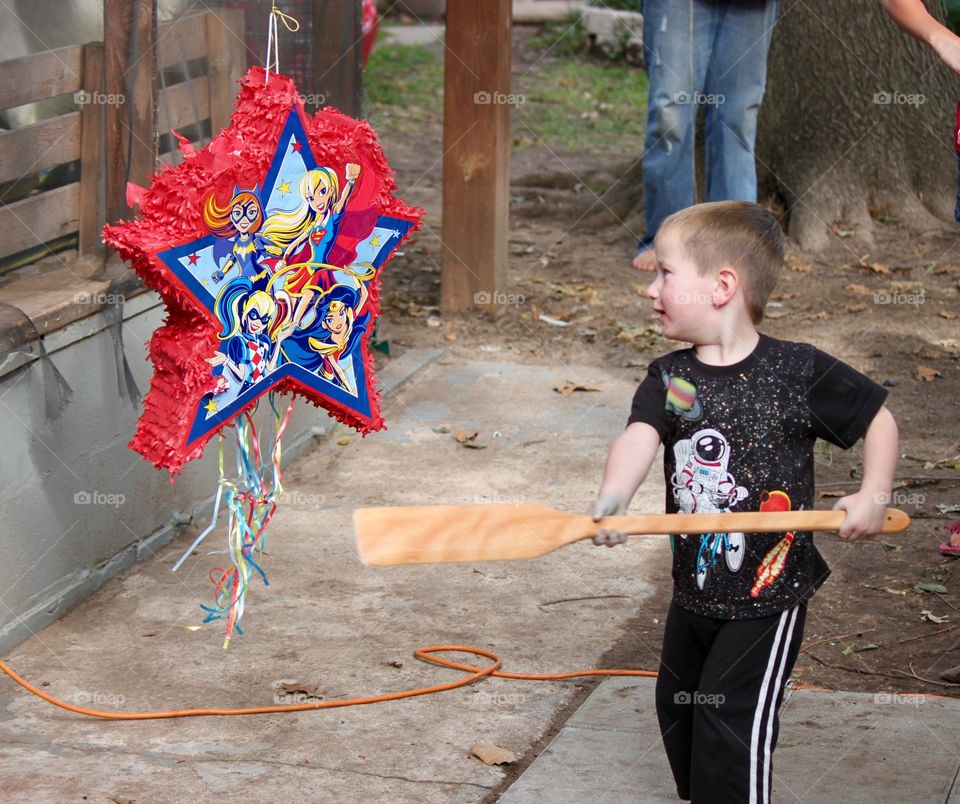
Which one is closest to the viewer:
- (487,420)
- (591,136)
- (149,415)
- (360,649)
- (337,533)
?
(149,415)

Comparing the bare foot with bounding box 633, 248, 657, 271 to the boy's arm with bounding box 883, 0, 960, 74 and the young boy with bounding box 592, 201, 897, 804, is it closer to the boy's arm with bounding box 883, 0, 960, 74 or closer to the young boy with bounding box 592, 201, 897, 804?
the boy's arm with bounding box 883, 0, 960, 74

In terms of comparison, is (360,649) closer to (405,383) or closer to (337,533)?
(337,533)

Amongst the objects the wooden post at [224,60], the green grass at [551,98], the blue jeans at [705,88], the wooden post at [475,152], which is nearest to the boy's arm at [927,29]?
the wooden post at [224,60]

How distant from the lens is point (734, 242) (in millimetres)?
2486

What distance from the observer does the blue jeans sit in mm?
5969

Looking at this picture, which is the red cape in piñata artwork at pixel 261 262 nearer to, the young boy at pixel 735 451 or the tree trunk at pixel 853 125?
the young boy at pixel 735 451

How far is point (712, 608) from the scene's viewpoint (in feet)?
8.05

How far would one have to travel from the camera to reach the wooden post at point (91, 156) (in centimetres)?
375

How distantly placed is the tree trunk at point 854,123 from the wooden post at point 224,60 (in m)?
3.68

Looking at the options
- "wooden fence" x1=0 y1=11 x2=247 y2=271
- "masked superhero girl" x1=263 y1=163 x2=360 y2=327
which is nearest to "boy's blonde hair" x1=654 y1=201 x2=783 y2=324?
"masked superhero girl" x1=263 y1=163 x2=360 y2=327

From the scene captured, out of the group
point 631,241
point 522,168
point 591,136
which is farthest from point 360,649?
point 591,136

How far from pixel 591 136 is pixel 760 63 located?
175 inches

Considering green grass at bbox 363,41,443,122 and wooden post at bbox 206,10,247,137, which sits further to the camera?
green grass at bbox 363,41,443,122

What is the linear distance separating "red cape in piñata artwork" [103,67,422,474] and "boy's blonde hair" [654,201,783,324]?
106 cm
